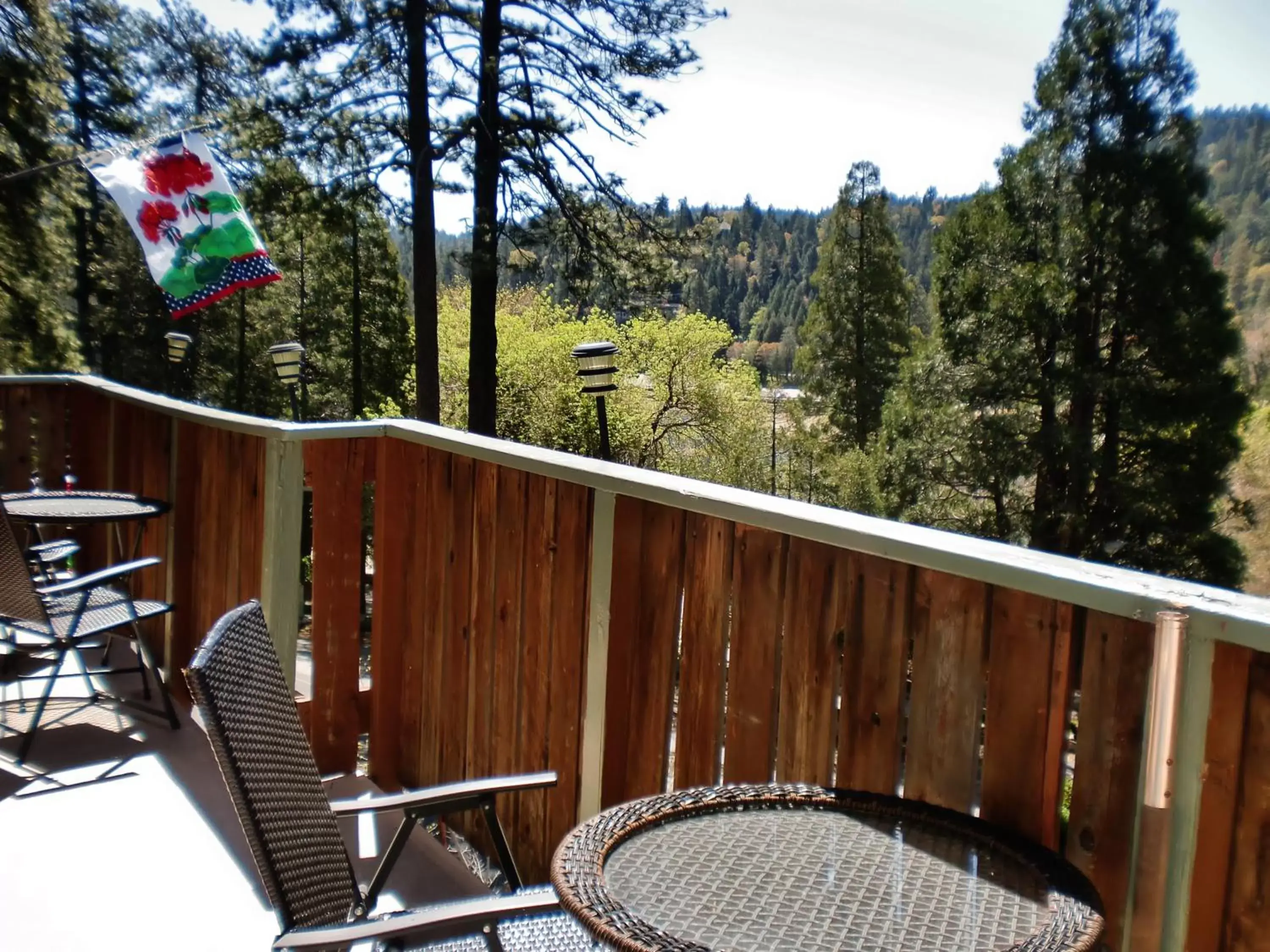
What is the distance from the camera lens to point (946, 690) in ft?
5.23

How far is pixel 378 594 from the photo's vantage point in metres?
3.19

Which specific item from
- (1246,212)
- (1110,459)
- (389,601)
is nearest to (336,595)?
(389,601)

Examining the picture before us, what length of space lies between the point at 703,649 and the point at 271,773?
83 cm

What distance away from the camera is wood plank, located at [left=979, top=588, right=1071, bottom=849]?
1.45m

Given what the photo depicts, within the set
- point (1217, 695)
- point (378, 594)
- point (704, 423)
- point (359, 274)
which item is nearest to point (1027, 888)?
point (1217, 695)

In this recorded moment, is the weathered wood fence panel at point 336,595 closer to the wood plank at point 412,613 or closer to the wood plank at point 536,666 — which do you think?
the wood plank at point 412,613

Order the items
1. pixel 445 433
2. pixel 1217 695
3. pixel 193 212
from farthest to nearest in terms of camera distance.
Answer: pixel 193 212 < pixel 445 433 < pixel 1217 695

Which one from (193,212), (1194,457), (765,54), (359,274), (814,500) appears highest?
(765,54)

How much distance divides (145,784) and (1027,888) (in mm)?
2851

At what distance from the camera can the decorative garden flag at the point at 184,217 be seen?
6.88 meters

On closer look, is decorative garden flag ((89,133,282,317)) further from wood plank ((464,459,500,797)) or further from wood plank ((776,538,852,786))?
wood plank ((776,538,852,786))

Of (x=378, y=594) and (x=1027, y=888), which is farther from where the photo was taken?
(x=378, y=594)

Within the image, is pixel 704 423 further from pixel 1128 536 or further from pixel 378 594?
pixel 378 594

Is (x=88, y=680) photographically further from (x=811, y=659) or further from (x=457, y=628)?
(x=811, y=659)
